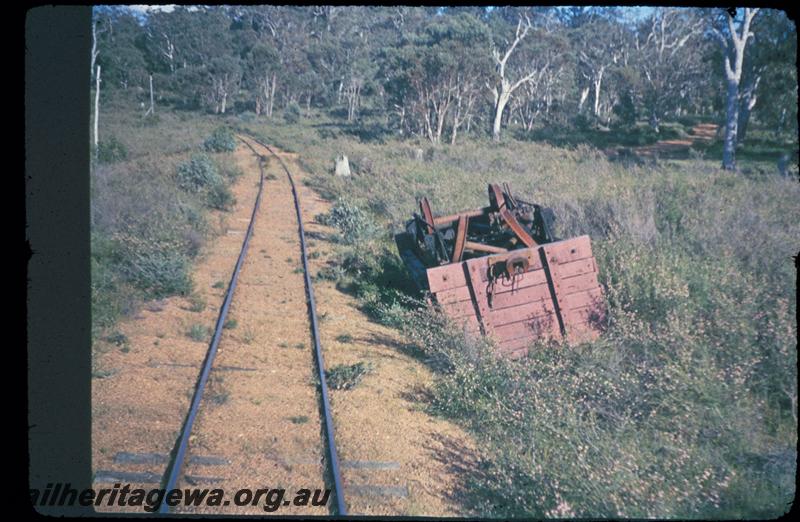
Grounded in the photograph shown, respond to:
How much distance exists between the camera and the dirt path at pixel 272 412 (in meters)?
4.08

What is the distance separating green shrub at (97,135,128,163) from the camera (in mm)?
20234

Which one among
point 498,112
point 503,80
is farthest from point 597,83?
point 498,112

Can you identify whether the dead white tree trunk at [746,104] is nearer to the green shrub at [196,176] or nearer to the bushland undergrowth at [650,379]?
the bushland undergrowth at [650,379]

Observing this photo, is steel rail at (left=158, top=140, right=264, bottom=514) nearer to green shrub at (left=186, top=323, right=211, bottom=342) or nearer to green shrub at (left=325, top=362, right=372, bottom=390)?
green shrub at (left=186, top=323, right=211, bottom=342)

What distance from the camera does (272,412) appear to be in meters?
5.06

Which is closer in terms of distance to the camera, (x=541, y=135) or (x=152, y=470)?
(x=152, y=470)

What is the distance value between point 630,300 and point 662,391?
5.66 ft

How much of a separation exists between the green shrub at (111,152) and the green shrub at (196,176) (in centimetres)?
552

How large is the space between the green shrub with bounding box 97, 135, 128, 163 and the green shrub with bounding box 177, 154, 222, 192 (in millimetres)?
5525

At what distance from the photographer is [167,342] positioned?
656 cm

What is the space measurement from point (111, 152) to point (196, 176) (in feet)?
24.1

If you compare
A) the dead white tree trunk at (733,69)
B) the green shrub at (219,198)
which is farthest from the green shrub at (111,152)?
the dead white tree trunk at (733,69)

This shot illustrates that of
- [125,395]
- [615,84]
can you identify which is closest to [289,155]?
[125,395]

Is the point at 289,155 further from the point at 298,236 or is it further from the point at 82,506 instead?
the point at 82,506
